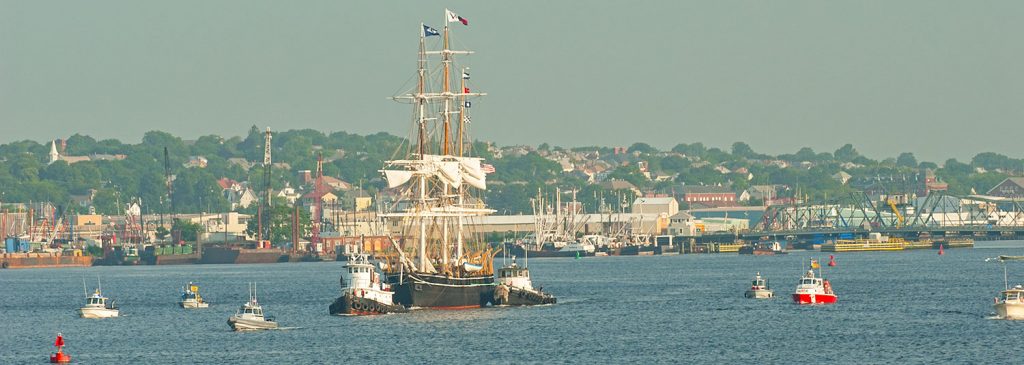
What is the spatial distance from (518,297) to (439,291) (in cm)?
923

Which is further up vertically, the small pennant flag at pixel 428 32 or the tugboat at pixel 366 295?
the small pennant flag at pixel 428 32

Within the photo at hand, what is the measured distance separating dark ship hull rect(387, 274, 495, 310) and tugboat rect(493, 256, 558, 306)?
103cm

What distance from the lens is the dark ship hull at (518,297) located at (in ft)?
422

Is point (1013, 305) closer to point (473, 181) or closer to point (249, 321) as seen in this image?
point (473, 181)

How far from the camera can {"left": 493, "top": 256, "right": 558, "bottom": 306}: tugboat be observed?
422ft

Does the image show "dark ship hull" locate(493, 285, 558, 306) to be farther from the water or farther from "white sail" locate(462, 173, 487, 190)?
"white sail" locate(462, 173, 487, 190)

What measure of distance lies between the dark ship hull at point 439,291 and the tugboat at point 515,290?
1.03 m

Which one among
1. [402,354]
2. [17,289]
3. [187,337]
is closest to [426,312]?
[187,337]

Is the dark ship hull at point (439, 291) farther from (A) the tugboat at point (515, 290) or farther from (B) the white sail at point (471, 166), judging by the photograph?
(B) the white sail at point (471, 166)

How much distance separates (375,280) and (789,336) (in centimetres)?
2875

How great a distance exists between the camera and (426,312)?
120m

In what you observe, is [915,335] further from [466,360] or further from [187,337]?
[187,337]

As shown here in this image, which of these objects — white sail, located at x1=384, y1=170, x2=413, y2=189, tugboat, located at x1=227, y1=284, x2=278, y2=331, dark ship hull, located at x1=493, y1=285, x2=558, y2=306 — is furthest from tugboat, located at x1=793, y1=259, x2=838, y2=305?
tugboat, located at x1=227, y1=284, x2=278, y2=331

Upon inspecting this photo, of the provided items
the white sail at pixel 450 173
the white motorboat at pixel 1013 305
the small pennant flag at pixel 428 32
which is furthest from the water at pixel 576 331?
the small pennant flag at pixel 428 32
